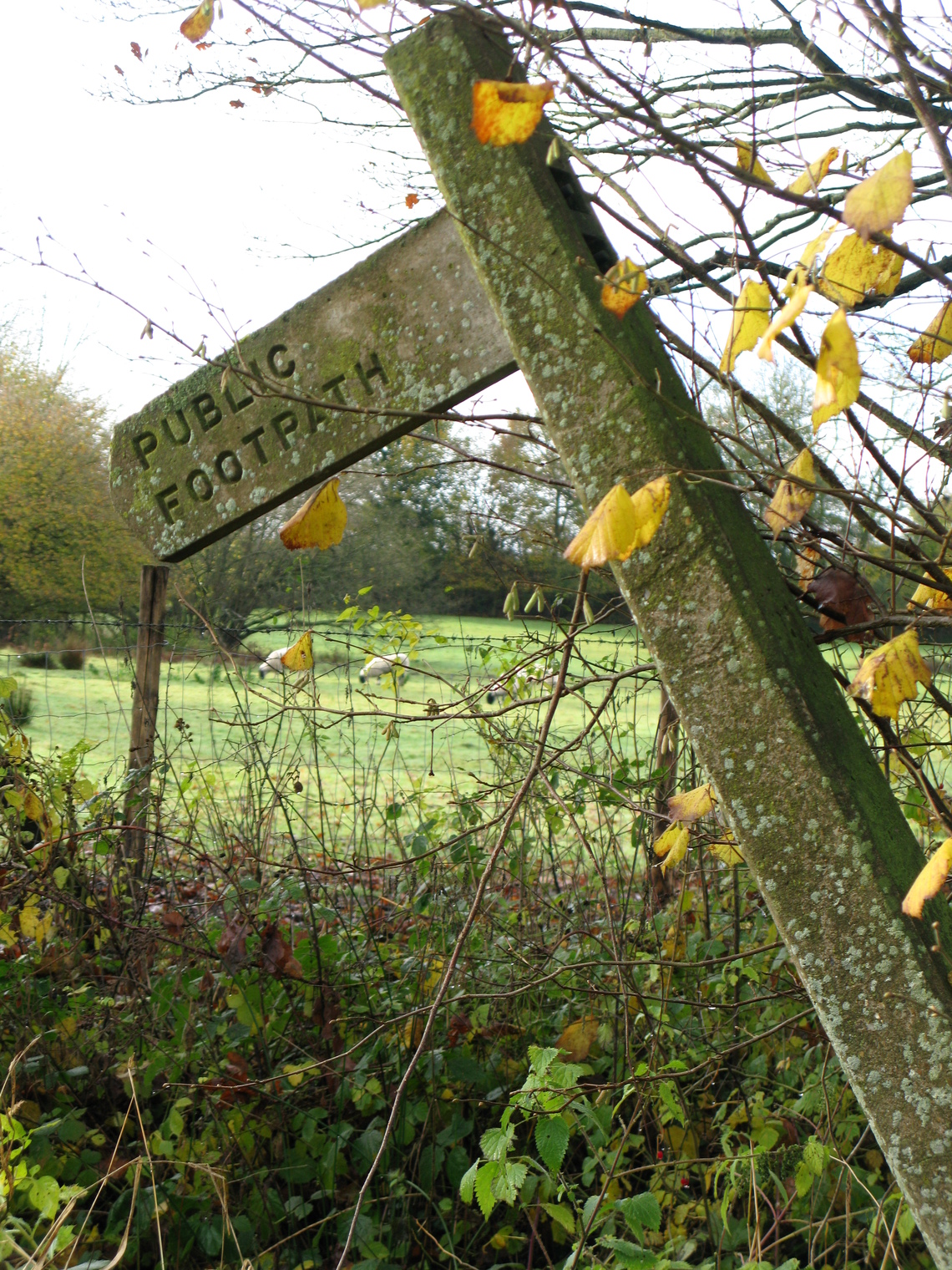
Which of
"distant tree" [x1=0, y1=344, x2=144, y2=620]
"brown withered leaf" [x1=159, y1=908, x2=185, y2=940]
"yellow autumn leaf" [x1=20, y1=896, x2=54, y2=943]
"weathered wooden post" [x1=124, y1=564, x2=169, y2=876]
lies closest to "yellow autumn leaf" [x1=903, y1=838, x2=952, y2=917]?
"brown withered leaf" [x1=159, y1=908, x2=185, y2=940]

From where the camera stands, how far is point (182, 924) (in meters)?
2.27

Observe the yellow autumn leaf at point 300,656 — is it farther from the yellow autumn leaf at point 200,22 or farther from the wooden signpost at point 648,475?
the yellow autumn leaf at point 200,22

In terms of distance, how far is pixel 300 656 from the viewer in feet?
5.46

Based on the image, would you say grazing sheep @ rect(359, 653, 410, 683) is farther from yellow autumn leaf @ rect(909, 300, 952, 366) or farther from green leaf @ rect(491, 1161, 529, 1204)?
yellow autumn leaf @ rect(909, 300, 952, 366)

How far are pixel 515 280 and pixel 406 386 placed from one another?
9.2 inches

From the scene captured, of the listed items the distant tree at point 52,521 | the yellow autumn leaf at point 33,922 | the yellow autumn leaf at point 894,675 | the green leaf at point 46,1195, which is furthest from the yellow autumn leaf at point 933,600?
the distant tree at point 52,521

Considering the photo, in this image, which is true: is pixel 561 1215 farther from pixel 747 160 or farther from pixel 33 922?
pixel 747 160

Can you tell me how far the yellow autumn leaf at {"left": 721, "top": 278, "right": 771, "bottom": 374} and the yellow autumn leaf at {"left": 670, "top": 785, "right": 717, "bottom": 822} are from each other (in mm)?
777

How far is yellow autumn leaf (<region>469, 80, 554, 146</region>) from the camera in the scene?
1005 mm

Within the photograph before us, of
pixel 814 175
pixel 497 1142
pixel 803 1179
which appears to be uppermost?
pixel 814 175

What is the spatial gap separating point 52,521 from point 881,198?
19.9 metres

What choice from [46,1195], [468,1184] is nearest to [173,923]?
[46,1195]

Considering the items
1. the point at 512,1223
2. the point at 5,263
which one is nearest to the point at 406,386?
the point at 512,1223

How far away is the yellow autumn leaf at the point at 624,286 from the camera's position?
114cm
